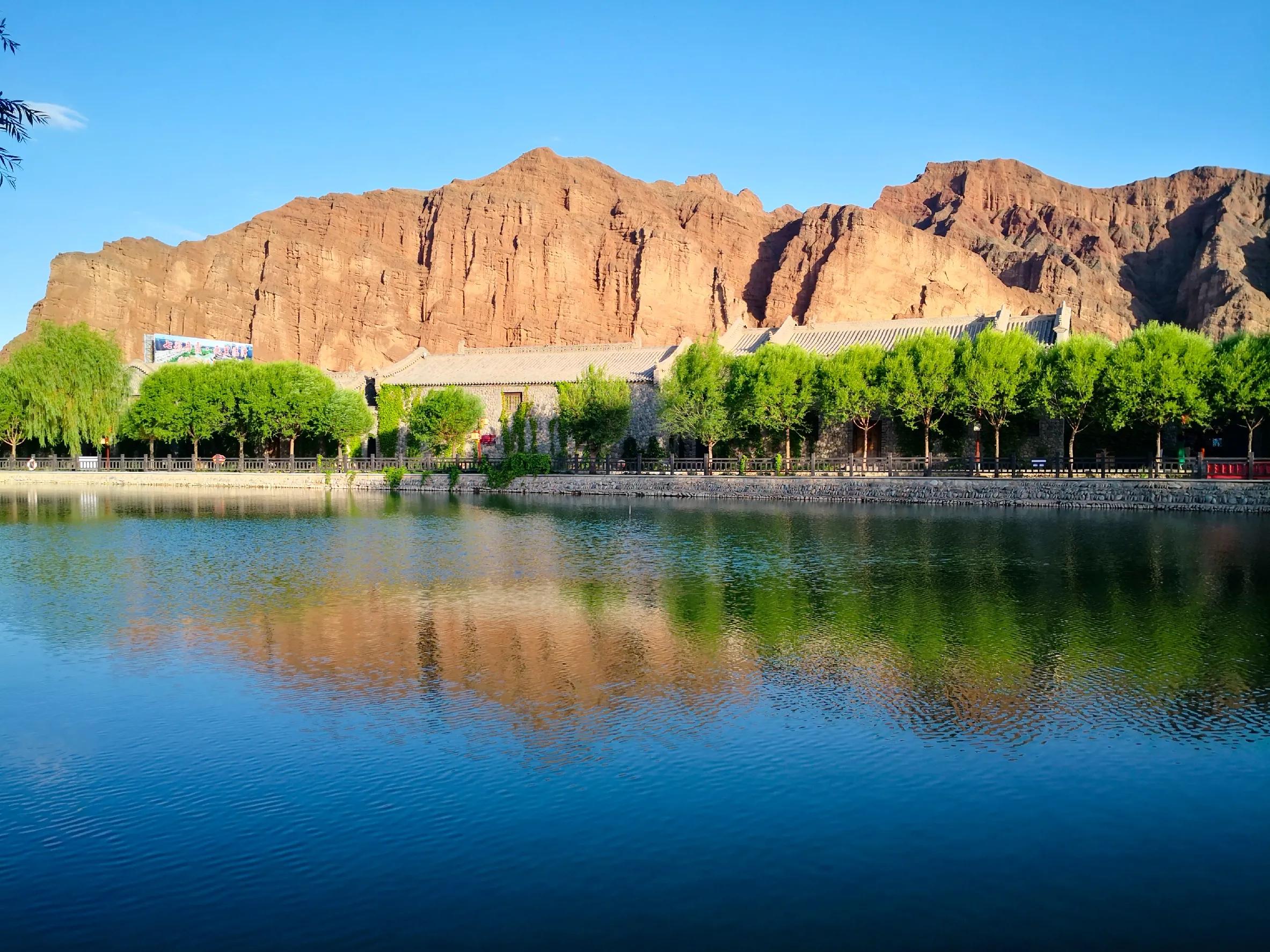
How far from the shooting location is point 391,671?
16.5m

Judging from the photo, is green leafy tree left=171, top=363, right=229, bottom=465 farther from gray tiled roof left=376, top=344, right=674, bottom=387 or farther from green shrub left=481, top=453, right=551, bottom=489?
green shrub left=481, top=453, right=551, bottom=489

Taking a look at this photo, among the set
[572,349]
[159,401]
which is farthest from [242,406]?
[572,349]

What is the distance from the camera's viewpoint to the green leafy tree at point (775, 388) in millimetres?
62438

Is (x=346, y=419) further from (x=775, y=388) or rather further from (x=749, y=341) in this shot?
(x=775, y=388)

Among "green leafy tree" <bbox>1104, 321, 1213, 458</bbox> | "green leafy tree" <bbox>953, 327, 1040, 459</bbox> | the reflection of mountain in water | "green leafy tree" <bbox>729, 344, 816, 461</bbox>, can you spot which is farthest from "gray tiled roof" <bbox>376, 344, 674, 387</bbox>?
the reflection of mountain in water

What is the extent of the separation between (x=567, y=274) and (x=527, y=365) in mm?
102975

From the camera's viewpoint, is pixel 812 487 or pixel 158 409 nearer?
pixel 812 487

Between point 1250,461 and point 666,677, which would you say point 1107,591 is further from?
point 1250,461

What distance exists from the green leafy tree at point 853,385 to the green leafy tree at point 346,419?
3443cm

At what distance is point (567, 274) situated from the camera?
18100cm

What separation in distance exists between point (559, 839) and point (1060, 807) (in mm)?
5051

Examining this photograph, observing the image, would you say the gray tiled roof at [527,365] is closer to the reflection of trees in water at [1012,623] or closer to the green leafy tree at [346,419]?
the green leafy tree at [346,419]

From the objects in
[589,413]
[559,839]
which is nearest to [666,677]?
[559,839]

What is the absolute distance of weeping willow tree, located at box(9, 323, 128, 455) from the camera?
6975 centimetres
